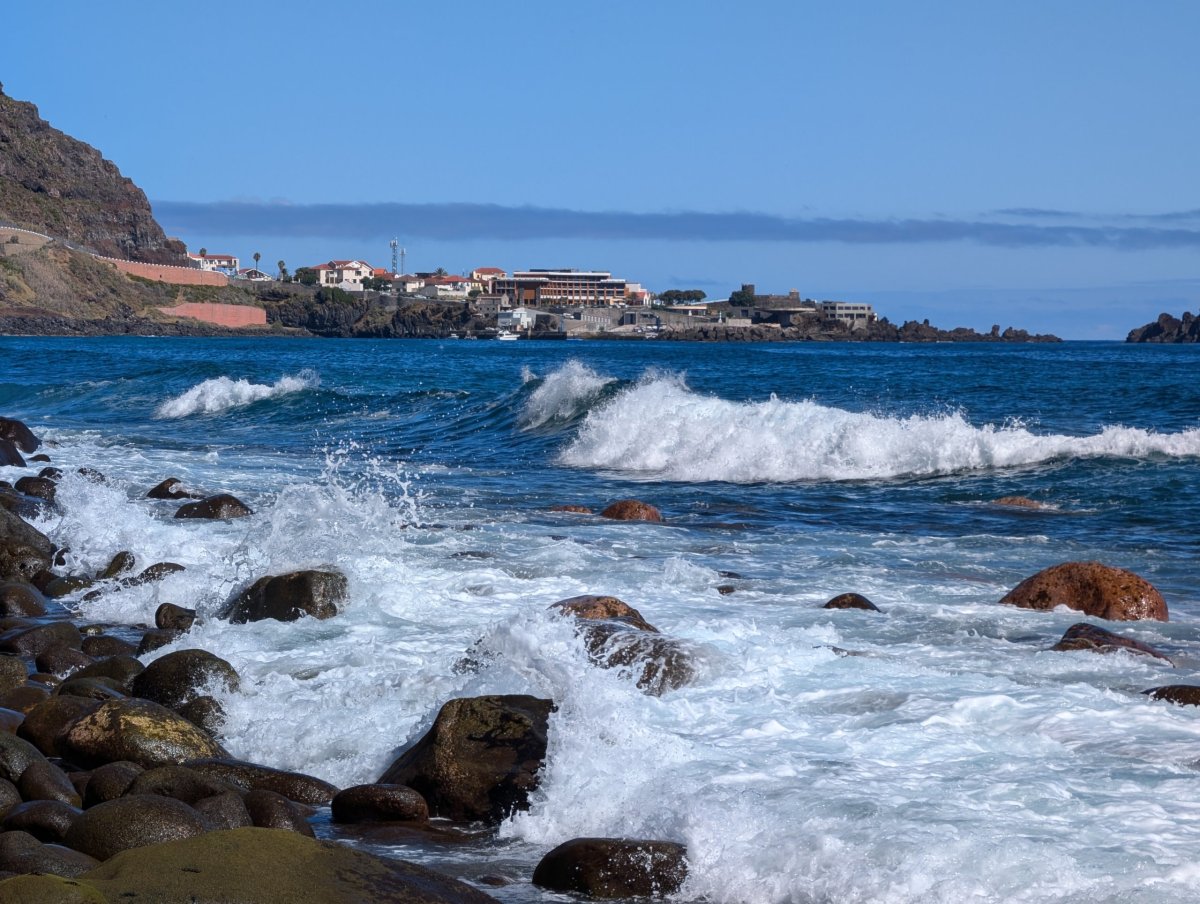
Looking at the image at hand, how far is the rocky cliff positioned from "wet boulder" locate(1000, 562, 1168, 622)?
436 feet

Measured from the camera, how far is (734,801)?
502 cm

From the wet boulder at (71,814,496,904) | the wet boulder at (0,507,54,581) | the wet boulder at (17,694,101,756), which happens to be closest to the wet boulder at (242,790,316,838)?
the wet boulder at (71,814,496,904)

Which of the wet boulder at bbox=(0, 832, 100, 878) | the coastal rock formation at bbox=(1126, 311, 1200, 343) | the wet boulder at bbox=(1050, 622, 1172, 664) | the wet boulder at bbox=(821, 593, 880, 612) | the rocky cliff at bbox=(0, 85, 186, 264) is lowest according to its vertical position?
the wet boulder at bbox=(821, 593, 880, 612)

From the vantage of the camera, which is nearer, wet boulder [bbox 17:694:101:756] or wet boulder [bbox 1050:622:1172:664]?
wet boulder [bbox 17:694:101:756]

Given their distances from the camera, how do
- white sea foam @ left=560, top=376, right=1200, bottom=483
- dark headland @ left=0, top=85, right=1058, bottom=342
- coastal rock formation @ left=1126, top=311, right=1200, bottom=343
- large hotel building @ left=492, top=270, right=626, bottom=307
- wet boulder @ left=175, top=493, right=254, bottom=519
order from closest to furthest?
A: wet boulder @ left=175, top=493, right=254, bottom=519, white sea foam @ left=560, top=376, right=1200, bottom=483, coastal rock formation @ left=1126, top=311, right=1200, bottom=343, dark headland @ left=0, top=85, right=1058, bottom=342, large hotel building @ left=492, top=270, right=626, bottom=307

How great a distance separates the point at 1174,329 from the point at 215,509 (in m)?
97.2

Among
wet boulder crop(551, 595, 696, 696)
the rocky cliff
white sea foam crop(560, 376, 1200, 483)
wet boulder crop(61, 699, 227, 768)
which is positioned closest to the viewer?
wet boulder crop(61, 699, 227, 768)

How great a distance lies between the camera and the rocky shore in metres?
3.70

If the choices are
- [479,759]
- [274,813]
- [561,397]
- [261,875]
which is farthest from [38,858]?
[561,397]

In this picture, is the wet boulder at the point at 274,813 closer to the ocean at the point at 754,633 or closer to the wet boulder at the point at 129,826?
the ocean at the point at 754,633

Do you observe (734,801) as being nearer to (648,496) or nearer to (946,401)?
(648,496)

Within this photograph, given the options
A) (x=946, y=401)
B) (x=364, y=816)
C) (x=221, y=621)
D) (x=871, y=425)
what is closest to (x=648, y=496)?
(x=871, y=425)

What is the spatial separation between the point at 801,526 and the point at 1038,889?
29.1 feet

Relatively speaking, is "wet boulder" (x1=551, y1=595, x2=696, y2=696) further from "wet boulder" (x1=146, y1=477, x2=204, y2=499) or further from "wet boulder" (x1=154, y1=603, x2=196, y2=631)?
"wet boulder" (x1=146, y1=477, x2=204, y2=499)
